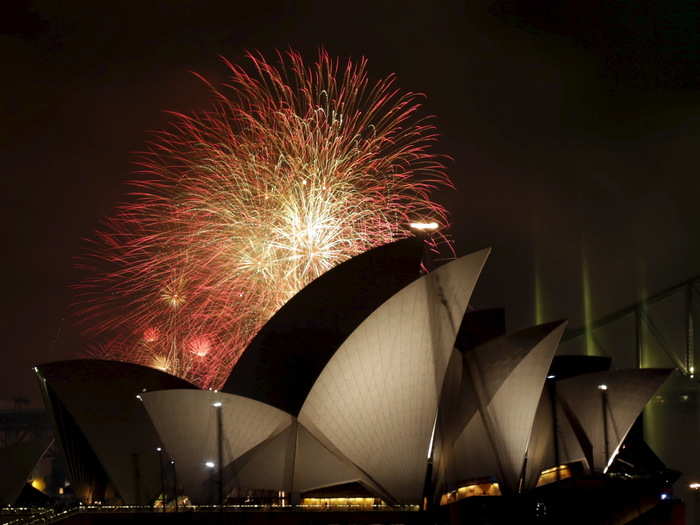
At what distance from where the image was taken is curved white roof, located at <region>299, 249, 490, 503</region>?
116ft

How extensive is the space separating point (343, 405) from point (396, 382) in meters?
2.22

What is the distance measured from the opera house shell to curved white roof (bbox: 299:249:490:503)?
0.17 feet

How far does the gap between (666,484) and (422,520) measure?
19668mm

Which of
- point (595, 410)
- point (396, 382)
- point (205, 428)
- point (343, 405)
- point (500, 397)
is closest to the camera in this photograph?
point (396, 382)

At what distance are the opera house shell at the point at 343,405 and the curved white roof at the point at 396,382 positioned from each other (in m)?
0.05

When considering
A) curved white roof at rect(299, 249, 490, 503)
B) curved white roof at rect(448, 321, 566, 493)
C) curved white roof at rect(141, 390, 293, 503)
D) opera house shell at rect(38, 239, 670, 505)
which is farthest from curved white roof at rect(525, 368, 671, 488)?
curved white roof at rect(141, 390, 293, 503)

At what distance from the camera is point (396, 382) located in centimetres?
3631

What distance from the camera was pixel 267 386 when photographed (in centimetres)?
4194

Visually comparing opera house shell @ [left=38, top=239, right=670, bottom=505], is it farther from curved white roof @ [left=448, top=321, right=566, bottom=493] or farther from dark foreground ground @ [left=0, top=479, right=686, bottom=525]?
dark foreground ground @ [left=0, top=479, right=686, bottom=525]

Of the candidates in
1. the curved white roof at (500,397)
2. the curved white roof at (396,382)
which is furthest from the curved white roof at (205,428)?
the curved white roof at (500,397)

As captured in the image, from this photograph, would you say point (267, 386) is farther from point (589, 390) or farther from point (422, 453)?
point (589, 390)

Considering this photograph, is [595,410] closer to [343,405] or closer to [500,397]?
[500,397]

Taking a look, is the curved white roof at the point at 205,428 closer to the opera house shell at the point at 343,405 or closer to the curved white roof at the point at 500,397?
the opera house shell at the point at 343,405

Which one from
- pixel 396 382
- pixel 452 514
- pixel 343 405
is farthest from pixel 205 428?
pixel 452 514
